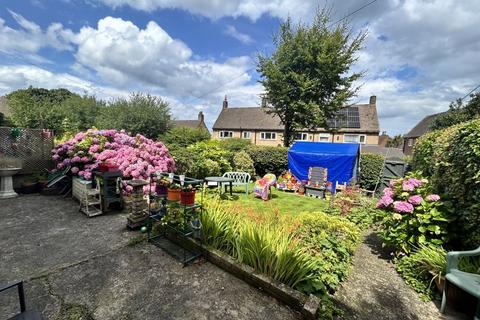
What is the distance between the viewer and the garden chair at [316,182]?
8.10 meters

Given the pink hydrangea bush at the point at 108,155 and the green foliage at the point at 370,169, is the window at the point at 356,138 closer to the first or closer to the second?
the green foliage at the point at 370,169

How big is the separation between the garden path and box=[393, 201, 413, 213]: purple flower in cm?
94

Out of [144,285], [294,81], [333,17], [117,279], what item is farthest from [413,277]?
→ [333,17]

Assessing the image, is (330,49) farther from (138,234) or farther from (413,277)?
(138,234)

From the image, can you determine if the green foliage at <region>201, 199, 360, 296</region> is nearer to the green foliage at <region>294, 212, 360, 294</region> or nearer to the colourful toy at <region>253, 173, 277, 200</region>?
the green foliage at <region>294, 212, 360, 294</region>

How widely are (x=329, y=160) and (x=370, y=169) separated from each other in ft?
7.89

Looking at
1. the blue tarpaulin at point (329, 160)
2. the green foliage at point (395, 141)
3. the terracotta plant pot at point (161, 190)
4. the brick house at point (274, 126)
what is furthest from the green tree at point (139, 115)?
the green foliage at point (395, 141)

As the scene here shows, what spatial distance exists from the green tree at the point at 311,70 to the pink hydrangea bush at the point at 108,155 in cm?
891

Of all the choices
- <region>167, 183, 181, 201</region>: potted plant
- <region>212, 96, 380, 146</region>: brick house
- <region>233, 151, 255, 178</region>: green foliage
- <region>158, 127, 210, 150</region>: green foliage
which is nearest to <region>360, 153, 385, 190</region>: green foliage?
<region>233, 151, 255, 178</region>: green foliage

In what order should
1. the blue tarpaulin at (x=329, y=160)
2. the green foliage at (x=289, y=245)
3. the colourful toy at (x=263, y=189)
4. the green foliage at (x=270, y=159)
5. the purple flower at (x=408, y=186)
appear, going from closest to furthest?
the green foliage at (x=289, y=245)
the purple flower at (x=408, y=186)
the colourful toy at (x=263, y=189)
the blue tarpaulin at (x=329, y=160)
the green foliage at (x=270, y=159)

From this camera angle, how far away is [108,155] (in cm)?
588

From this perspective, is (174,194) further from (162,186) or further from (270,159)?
(270,159)

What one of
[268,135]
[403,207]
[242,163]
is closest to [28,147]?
[242,163]

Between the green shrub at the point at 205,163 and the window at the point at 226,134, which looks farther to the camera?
the window at the point at 226,134
